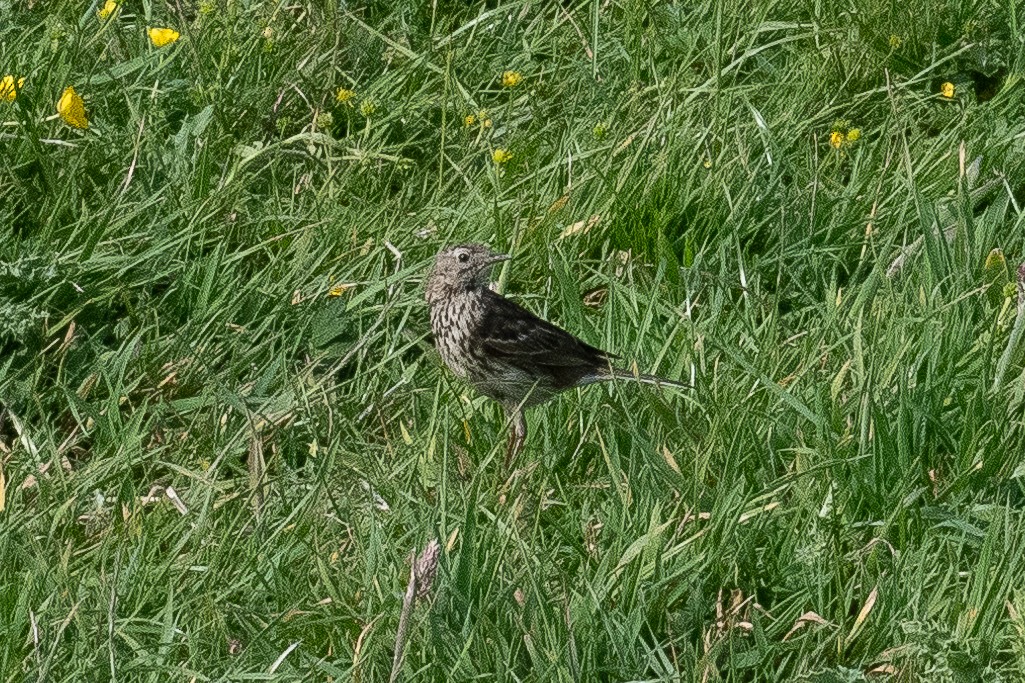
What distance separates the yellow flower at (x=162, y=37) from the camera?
24.6 feet

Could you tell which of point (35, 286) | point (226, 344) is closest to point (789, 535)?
point (226, 344)

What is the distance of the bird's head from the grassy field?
302 millimetres

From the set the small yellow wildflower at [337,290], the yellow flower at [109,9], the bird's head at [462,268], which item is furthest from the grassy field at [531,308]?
the bird's head at [462,268]

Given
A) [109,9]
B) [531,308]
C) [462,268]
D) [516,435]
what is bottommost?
[531,308]

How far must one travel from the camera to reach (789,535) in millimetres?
5043

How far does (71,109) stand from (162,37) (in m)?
0.88

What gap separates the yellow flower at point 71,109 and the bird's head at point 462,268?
1508 millimetres

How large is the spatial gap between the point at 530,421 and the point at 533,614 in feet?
4.56

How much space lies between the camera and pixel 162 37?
7516 millimetres

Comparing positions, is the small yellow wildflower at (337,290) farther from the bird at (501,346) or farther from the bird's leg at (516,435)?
the bird's leg at (516,435)

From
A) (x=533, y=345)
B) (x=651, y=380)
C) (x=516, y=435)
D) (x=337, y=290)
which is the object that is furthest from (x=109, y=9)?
(x=651, y=380)

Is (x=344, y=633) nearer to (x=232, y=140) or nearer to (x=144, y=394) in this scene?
(x=144, y=394)

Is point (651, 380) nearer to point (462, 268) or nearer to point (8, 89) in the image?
point (462, 268)

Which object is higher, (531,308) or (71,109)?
(71,109)
